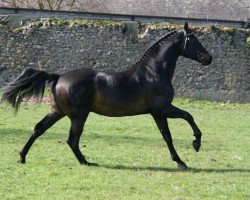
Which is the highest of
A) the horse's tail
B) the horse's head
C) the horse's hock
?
the horse's head

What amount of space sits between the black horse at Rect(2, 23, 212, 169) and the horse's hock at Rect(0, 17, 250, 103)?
52.0ft

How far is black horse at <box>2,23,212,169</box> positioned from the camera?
11.6 metres

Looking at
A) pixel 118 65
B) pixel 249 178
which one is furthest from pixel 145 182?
pixel 118 65

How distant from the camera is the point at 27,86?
468 inches

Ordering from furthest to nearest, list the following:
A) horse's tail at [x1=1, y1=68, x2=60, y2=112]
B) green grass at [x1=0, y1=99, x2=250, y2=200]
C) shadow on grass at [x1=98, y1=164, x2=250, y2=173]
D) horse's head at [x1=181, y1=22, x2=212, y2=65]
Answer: horse's head at [x1=181, y1=22, x2=212, y2=65]
horse's tail at [x1=1, y1=68, x2=60, y2=112]
shadow on grass at [x1=98, y1=164, x2=250, y2=173]
green grass at [x1=0, y1=99, x2=250, y2=200]

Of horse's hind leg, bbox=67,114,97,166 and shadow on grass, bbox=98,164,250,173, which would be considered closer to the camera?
shadow on grass, bbox=98,164,250,173

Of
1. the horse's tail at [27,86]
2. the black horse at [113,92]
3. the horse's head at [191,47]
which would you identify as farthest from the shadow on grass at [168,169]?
the horse's head at [191,47]

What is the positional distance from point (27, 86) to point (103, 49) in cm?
1621

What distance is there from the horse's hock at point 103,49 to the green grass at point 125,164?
7.89m

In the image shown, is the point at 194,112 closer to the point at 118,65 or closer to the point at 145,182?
the point at 118,65

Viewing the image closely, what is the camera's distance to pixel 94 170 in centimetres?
1105

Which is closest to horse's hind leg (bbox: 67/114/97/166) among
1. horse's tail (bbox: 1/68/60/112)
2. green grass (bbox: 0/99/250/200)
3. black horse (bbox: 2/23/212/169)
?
black horse (bbox: 2/23/212/169)

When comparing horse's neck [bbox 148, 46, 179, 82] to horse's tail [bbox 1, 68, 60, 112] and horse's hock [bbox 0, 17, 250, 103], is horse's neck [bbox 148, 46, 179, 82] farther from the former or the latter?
horse's hock [bbox 0, 17, 250, 103]

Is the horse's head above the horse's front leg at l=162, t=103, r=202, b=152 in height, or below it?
above
